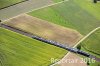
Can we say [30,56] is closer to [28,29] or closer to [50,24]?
[28,29]

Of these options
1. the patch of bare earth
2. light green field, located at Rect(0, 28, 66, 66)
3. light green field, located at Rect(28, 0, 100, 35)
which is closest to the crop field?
the patch of bare earth

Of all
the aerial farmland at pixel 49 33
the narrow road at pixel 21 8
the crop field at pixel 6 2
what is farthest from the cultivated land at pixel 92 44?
the crop field at pixel 6 2

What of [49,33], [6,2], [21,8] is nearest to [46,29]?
[49,33]

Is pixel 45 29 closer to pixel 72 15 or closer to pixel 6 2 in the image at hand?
pixel 72 15

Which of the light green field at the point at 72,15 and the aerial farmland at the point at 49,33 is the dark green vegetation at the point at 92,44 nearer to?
the aerial farmland at the point at 49,33

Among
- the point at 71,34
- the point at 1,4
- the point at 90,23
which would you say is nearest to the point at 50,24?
the point at 71,34

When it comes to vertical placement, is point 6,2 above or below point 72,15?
above
